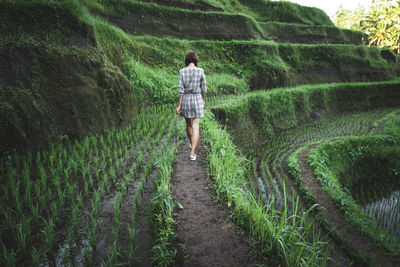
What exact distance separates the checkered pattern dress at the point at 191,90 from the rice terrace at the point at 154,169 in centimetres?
78

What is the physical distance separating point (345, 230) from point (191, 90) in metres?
3.59

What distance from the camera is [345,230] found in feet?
12.5

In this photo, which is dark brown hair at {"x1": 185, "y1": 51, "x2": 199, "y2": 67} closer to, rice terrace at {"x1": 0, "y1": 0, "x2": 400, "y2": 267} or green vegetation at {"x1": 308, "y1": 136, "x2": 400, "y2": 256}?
rice terrace at {"x1": 0, "y1": 0, "x2": 400, "y2": 267}

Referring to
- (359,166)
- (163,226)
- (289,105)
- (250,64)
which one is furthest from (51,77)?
(250,64)

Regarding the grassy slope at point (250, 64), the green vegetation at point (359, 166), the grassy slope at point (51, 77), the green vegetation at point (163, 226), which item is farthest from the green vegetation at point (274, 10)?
the green vegetation at point (163, 226)

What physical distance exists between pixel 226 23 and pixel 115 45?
10703 mm

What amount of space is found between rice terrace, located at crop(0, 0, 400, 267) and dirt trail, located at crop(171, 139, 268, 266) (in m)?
0.01

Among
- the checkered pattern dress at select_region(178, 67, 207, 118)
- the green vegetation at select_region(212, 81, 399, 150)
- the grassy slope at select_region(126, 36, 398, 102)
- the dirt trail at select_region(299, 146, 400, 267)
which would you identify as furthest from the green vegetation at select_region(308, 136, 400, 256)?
the grassy slope at select_region(126, 36, 398, 102)

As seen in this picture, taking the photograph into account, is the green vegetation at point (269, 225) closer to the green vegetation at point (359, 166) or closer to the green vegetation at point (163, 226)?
the green vegetation at point (163, 226)

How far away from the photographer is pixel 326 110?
1272 cm

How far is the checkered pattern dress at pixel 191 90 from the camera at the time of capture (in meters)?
3.63

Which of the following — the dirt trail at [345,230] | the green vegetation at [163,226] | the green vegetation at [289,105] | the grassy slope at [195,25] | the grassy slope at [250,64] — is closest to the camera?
the green vegetation at [163,226]

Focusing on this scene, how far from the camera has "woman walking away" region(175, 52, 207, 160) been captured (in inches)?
143

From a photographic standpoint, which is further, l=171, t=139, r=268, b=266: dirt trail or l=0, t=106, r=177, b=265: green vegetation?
l=0, t=106, r=177, b=265: green vegetation
